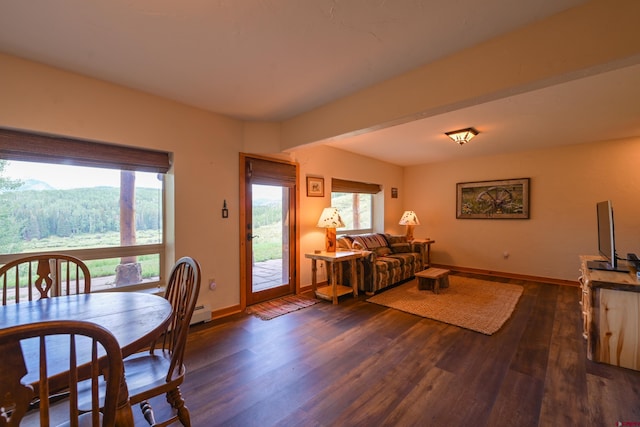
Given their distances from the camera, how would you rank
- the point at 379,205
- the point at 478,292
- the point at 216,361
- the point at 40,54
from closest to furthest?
1. the point at 40,54
2. the point at 216,361
3. the point at 478,292
4. the point at 379,205

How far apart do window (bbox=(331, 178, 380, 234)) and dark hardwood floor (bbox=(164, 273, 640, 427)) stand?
2387 millimetres

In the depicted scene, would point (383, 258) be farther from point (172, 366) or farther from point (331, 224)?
point (172, 366)

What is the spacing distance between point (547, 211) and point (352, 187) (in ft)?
10.9

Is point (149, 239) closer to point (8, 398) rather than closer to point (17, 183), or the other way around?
point (17, 183)

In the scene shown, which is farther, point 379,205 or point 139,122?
point 379,205

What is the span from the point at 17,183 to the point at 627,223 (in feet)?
23.4

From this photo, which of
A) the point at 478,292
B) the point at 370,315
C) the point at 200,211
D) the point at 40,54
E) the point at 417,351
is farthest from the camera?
the point at 478,292

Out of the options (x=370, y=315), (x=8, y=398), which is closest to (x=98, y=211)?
(x=8, y=398)

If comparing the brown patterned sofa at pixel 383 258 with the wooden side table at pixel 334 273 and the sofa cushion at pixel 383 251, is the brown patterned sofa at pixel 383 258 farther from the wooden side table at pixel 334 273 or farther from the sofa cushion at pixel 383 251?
the wooden side table at pixel 334 273

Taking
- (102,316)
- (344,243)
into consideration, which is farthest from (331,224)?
(102,316)

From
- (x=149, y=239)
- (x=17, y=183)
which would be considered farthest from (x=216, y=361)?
(x=17, y=183)

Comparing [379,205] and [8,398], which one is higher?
[379,205]

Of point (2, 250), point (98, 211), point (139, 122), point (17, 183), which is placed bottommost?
point (2, 250)

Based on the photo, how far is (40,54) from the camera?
1.91 meters
